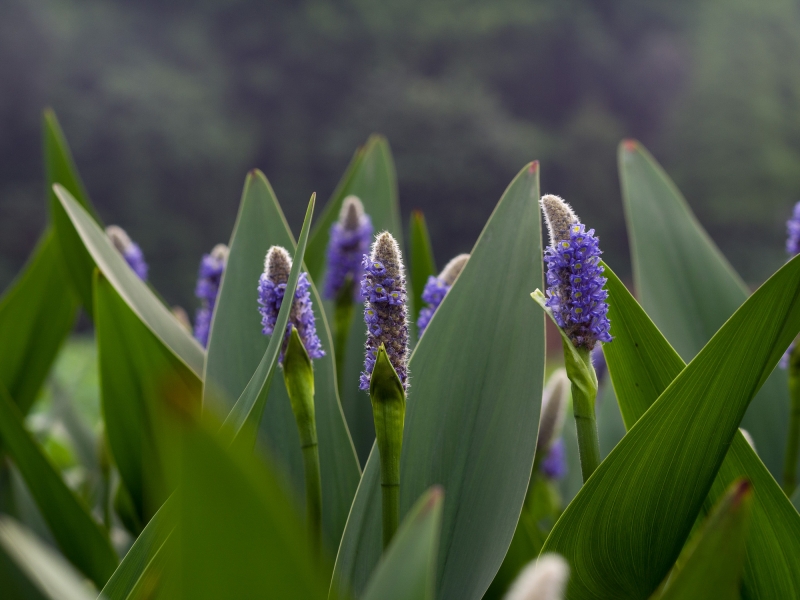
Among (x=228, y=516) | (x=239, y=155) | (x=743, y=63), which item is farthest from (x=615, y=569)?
(x=743, y=63)

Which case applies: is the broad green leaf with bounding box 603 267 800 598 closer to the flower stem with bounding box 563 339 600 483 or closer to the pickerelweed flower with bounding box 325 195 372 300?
the flower stem with bounding box 563 339 600 483

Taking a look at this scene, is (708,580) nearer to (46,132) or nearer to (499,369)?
(499,369)

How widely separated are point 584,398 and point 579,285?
83 mm

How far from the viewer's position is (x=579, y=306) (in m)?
0.51

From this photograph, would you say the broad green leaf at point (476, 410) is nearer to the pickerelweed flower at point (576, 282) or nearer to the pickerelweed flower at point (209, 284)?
the pickerelweed flower at point (576, 282)

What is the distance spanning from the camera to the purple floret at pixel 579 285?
51cm

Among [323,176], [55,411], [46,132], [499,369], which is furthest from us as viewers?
[323,176]

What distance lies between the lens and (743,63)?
14242mm

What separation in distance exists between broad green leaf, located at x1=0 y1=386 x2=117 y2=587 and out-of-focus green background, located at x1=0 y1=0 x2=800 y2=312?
1164 centimetres

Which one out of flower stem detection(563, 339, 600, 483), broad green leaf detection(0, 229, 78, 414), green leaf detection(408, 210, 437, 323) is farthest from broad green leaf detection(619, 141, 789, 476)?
broad green leaf detection(0, 229, 78, 414)

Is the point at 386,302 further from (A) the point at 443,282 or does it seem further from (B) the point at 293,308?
(A) the point at 443,282

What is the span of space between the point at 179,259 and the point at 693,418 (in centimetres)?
1266

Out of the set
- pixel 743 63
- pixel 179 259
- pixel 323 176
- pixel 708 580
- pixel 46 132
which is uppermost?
pixel 743 63

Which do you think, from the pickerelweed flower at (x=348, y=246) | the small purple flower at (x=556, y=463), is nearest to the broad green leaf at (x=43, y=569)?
the pickerelweed flower at (x=348, y=246)
